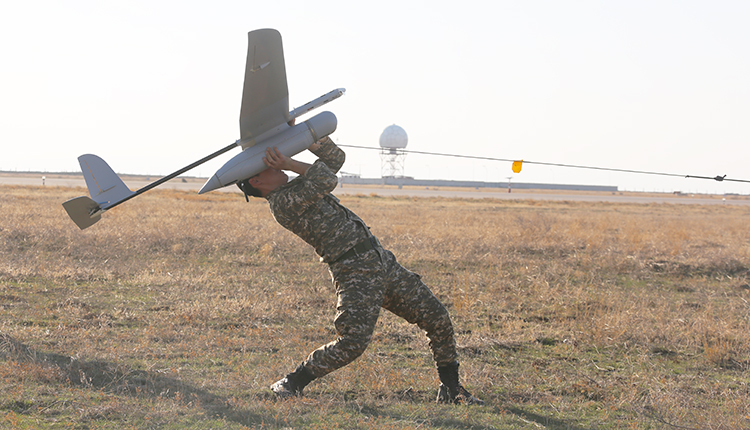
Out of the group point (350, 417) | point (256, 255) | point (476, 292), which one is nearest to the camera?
point (350, 417)

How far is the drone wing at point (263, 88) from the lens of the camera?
4.59 meters

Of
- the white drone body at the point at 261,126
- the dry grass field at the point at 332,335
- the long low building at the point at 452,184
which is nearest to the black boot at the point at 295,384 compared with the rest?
the dry grass field at the point at 332,335

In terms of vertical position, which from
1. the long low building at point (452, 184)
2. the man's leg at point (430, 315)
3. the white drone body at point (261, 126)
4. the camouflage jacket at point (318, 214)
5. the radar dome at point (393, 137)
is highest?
the radar dome at point (393, 137)

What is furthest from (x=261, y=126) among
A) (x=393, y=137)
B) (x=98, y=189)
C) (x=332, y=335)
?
(x=393, y=137)

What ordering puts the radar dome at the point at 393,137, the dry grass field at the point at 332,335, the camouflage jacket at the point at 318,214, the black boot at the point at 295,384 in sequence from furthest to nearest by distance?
the radar dome at the point at 393,137, the black boot at the point at 295,384, the dry grass field at the point at 332,335, the camouflage jacket at the point at 318,214

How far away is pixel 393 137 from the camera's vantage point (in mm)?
90625

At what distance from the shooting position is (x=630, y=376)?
222 inches

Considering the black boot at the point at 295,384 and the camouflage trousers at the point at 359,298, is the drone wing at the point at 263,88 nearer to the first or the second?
the camouflage trousers at the point at 359,298

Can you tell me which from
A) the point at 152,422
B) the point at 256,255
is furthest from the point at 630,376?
the point at 256,255

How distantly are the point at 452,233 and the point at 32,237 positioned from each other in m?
11.5

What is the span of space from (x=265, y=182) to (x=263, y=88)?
0.84 meters

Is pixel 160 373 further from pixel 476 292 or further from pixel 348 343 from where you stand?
pixel 476 292

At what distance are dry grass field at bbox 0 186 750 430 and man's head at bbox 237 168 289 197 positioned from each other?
1767 millimetres

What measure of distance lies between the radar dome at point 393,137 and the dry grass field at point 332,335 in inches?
3081
